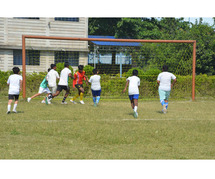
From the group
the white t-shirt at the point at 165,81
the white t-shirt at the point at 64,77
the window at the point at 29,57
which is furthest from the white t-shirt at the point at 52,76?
the window at the point at 29,57

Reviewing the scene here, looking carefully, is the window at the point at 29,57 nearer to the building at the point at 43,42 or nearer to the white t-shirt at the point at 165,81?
the building at the point at 43,42

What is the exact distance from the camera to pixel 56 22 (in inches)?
810

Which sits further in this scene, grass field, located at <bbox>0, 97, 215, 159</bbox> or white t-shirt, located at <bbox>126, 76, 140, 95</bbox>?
white t-shirt, located at <bbox>126, 76, 140, 95</bbox>

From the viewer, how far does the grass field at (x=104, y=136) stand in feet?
17.3

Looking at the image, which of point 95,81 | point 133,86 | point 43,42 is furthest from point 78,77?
point 43,42

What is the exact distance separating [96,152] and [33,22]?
16.8m

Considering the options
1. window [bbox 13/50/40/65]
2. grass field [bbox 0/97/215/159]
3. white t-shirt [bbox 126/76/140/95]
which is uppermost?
window [bbox 13/50/40/65]

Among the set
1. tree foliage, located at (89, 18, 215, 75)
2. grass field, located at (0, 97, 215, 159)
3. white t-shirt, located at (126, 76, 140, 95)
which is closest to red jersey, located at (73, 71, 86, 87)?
grass field, located at (0, 97, 215, 159)

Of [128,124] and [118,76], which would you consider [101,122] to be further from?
[118,76]

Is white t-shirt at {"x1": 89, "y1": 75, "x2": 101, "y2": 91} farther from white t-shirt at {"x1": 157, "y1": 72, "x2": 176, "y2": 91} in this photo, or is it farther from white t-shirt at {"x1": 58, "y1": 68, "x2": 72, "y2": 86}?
white t-shirt at {"x1": 157, "y1": 72, "x2": 176, "y2": 91}

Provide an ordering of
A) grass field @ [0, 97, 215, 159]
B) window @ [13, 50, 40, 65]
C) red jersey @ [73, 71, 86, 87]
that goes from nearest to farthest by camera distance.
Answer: grass field @ [0, 97, 215, 159]
red jersey @ [73, 71, 86, 87]
window @ [13, 50, 40, 65]

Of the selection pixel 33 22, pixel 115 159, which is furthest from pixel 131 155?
pixel 33 22

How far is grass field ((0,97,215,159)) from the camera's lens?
5273 mm

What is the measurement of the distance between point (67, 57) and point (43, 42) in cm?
199
